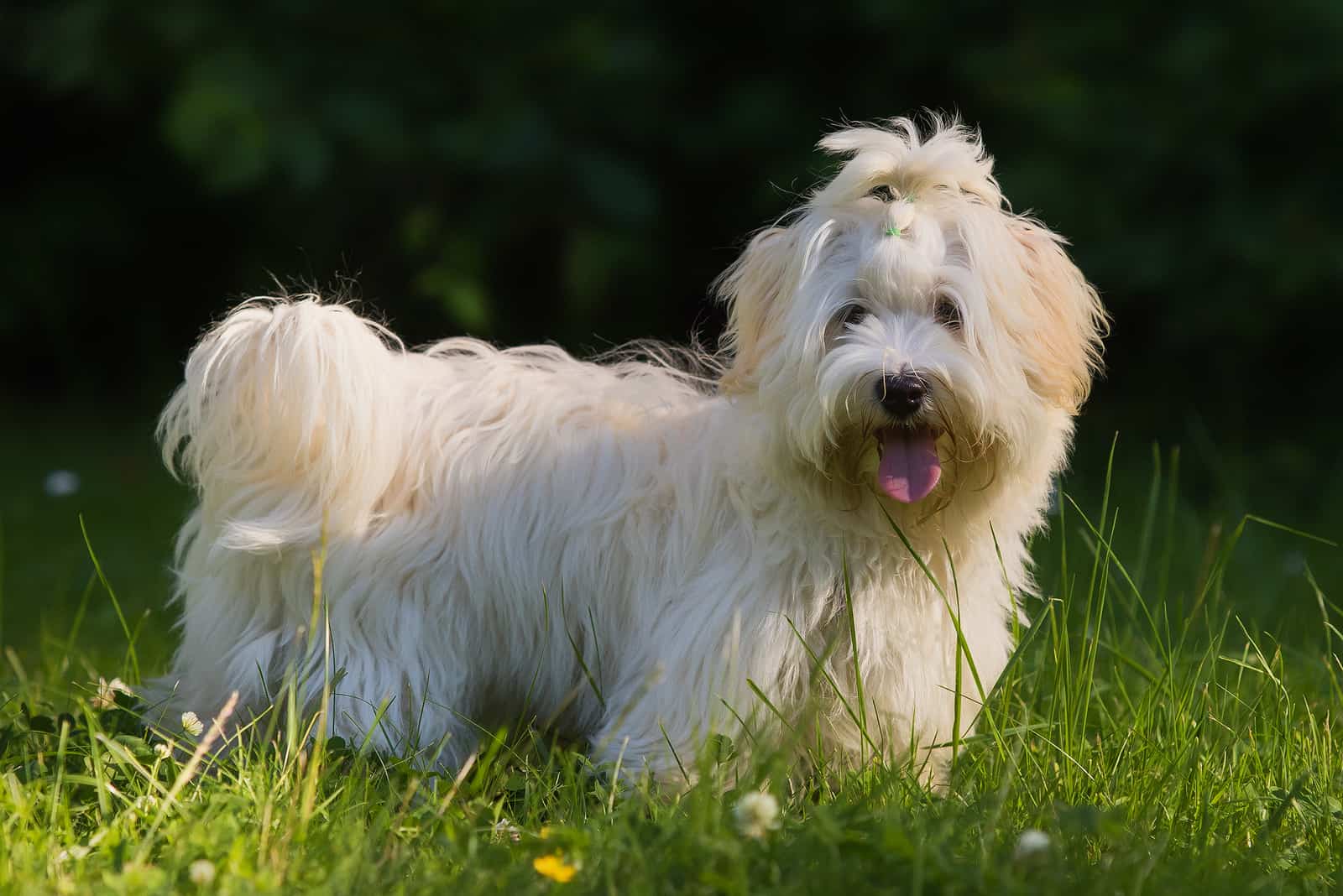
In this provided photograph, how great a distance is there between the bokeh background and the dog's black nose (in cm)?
350

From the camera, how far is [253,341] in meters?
3.08

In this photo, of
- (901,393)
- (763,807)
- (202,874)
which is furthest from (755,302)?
(202,874)

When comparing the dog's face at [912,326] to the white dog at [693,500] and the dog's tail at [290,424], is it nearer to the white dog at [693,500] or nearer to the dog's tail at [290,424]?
the white dog at [693,500]

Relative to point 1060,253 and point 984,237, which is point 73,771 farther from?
point 1060,253

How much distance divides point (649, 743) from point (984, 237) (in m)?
1.23

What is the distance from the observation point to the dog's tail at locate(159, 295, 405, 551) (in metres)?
3.01

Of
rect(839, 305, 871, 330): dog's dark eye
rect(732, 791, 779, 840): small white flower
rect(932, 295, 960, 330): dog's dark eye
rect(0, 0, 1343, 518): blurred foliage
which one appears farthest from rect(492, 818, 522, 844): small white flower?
rect(0, 0, 1343, 518): blurred foliage

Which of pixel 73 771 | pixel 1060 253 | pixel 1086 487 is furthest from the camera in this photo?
pixel 1086 487

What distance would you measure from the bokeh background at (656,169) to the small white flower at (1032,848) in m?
3.90

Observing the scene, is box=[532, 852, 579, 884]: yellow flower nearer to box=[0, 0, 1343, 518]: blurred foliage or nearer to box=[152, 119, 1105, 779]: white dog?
box=[152, 119, 1105, 779]: white dog

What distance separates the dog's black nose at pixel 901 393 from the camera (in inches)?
101

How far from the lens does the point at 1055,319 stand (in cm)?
286

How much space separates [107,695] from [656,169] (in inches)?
211

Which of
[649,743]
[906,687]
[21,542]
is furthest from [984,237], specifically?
[21,542]
